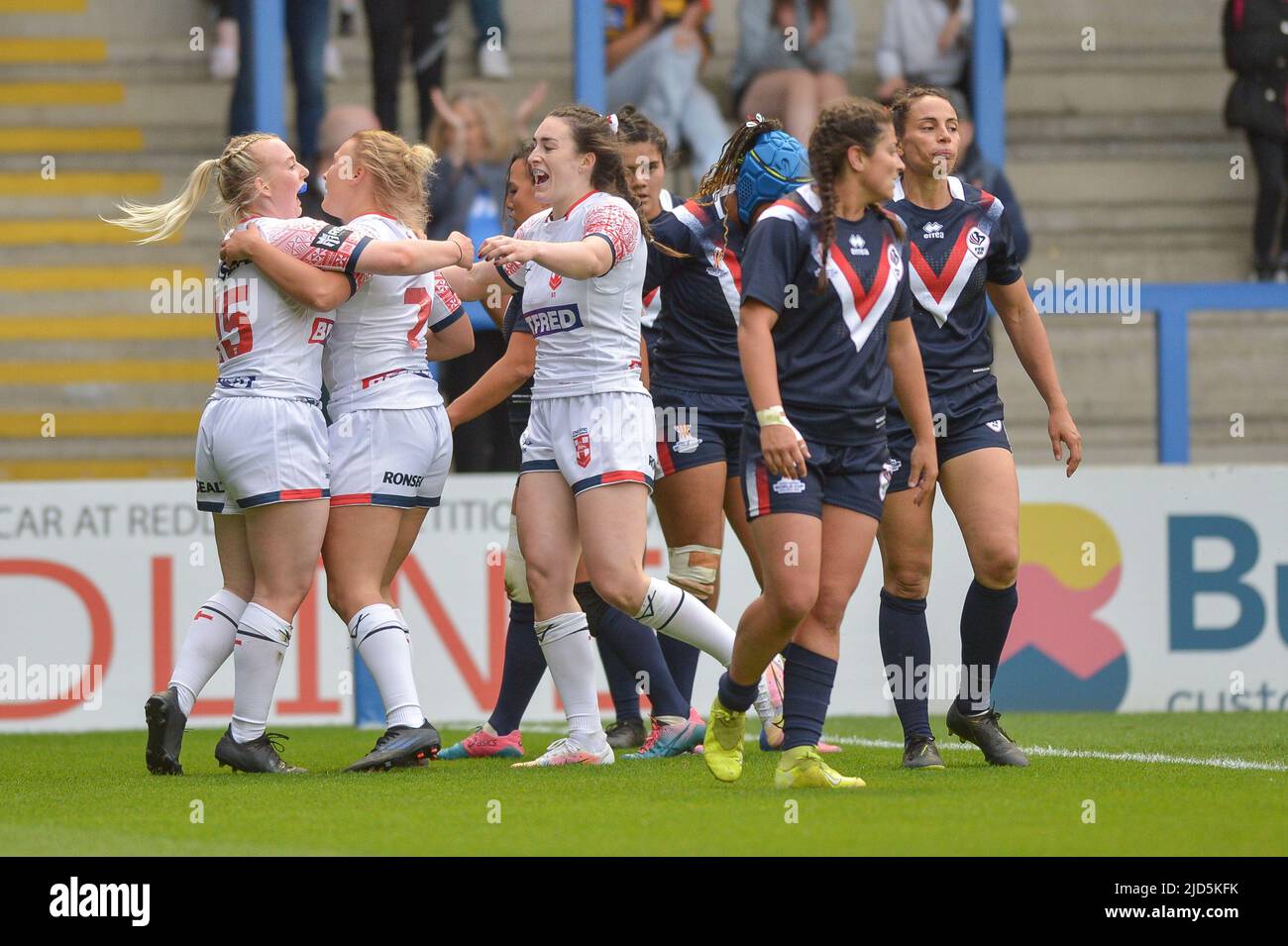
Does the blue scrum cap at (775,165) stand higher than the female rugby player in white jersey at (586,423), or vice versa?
the blue scrum cap at (775,165)

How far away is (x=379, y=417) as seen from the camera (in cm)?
609

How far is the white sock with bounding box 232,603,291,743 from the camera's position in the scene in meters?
5.96

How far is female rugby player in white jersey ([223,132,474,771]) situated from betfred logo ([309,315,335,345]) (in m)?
→ 0.03

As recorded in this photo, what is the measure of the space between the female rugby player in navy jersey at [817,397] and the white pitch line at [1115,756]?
1.36 m

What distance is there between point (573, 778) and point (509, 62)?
803 centimetres

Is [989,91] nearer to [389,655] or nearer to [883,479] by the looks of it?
[883,479]

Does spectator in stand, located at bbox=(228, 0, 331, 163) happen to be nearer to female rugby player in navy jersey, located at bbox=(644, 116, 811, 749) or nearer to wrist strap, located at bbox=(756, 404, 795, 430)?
female rugby player in navy jersey, located at bbox=(644, 116, 811, 749)

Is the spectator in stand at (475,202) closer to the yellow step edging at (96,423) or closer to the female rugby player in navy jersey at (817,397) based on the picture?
the yellow step edging at (96,423)

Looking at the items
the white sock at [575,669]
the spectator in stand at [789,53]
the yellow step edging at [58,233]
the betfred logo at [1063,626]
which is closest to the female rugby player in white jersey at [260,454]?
the white sock at [575,669]

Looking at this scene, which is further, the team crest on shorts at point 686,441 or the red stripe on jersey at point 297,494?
the team crest on shorts at point 686,441

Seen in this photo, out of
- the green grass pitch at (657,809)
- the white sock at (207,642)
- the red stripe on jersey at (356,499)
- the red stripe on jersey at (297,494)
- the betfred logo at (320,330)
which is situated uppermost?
the betfred logo at (320,330)

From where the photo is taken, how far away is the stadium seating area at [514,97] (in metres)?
12.2

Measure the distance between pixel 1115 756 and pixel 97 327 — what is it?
302 inches
